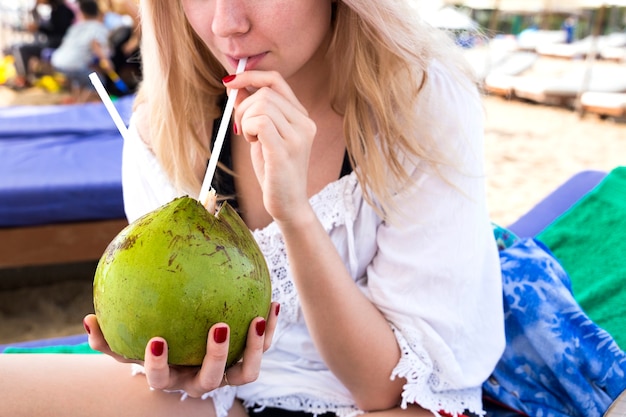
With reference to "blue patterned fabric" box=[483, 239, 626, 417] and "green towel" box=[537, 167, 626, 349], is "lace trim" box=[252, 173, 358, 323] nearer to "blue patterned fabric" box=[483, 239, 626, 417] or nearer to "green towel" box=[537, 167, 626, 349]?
"blue patterned fabric" box=[483, 239, 626, 417]

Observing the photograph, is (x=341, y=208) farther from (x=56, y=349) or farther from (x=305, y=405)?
(x=56, y=349)

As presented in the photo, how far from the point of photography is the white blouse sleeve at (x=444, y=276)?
42.1 inches

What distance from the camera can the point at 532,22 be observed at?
16.6 m

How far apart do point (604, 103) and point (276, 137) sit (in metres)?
7.15

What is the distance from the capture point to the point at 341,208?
45.0 inches

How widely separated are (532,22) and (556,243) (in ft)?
53.9

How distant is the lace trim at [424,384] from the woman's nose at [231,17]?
558 millimetres

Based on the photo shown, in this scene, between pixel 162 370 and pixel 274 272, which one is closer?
pixel 162 370

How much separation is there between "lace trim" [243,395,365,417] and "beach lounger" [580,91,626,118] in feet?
22.3

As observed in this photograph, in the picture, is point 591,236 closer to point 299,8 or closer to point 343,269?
point 343,269

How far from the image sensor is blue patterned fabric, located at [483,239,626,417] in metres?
1.15

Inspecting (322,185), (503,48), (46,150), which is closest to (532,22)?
(503,48)

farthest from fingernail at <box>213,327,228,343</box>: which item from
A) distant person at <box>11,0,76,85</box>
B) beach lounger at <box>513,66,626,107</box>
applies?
distant person at <box>11,0,76,85</box>

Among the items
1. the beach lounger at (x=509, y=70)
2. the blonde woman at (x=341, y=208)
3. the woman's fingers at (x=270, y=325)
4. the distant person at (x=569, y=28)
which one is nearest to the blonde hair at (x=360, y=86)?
the blonde woman at (x=341, y=208)
